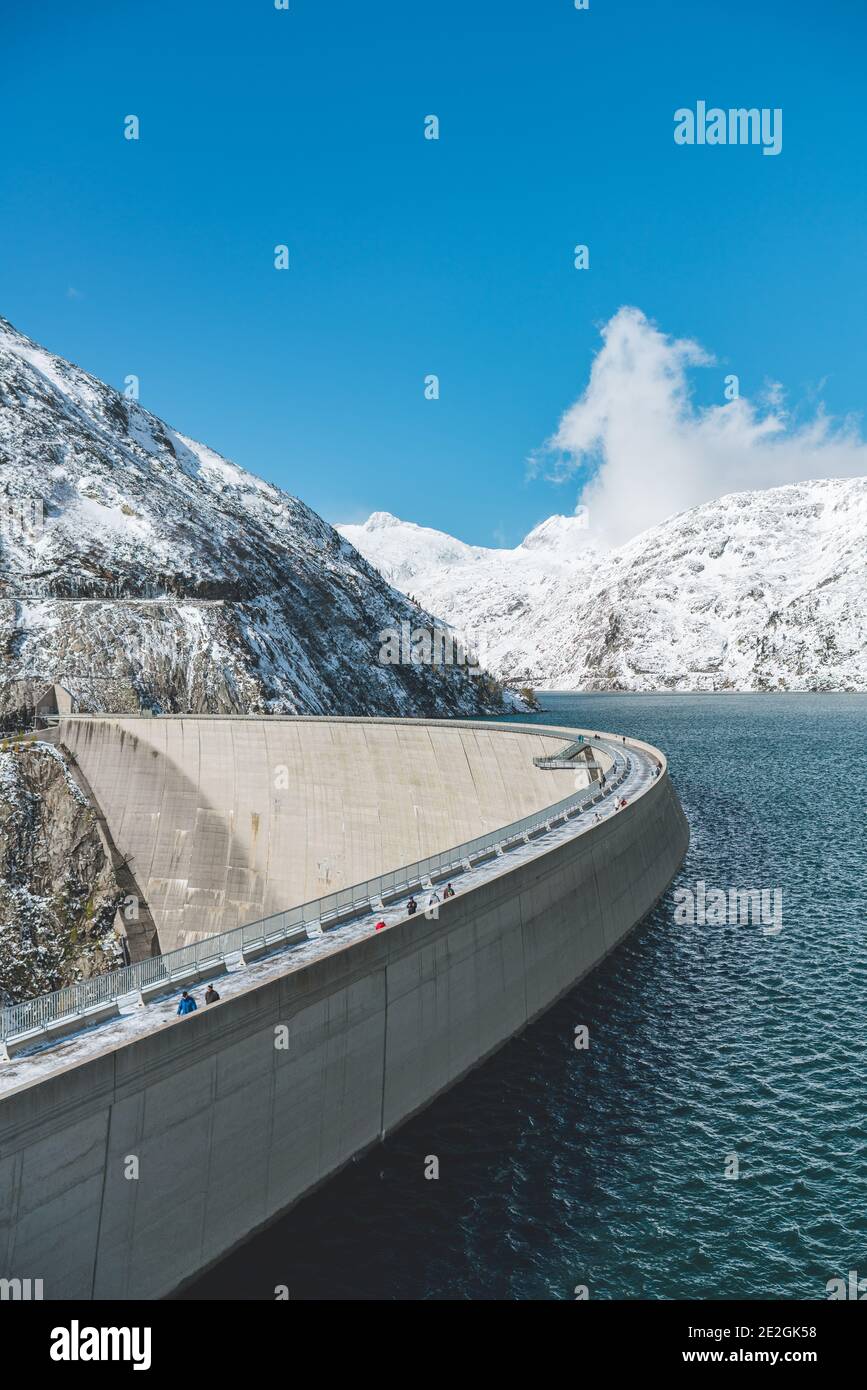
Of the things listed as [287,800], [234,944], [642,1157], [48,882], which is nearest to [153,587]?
[48,882]

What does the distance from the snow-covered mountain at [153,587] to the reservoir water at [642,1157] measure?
78076 millimetres


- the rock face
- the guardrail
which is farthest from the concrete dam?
the rock face

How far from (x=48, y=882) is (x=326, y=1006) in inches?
2089

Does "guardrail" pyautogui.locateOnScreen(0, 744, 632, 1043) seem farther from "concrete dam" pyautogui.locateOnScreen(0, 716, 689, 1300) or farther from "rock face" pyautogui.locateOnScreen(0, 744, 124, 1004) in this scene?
"rock face" pyautogui.locateOnScreen(0, 744, 124, 1004)

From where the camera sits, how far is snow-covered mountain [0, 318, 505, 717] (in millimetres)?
104688

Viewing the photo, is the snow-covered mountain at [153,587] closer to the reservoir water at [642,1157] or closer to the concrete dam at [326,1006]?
the concrete dam at [326,1006]

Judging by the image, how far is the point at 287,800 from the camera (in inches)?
2292

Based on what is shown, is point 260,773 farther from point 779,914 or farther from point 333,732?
point 779,914

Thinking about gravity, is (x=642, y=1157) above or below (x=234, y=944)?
below

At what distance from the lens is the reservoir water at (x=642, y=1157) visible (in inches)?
718

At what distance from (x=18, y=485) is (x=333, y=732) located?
317 ft

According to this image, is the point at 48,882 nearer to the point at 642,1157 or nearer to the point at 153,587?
the point at 642,1157

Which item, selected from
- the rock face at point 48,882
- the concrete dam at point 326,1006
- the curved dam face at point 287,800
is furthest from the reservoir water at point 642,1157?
the rock face at point 48,882
